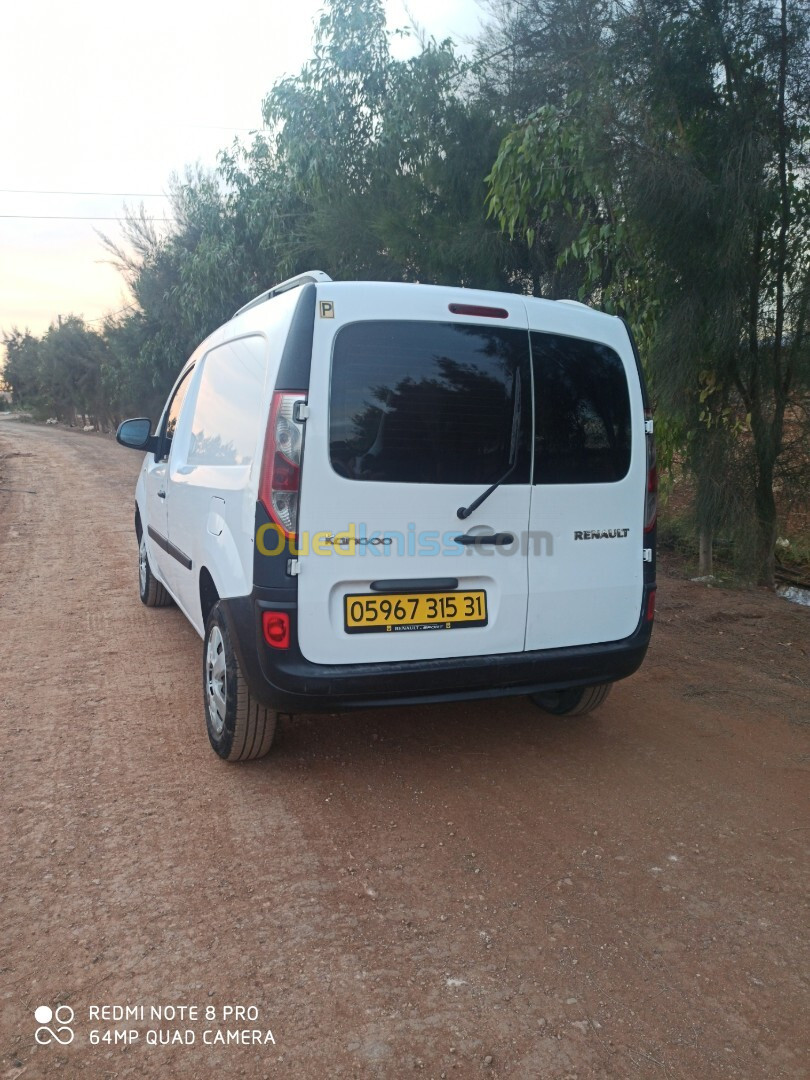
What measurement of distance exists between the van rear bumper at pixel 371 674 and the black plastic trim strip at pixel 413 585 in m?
0.30

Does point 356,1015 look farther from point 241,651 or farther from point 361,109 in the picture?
point 361,109

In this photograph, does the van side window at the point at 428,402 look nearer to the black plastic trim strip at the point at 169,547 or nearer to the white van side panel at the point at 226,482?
the white van side panel at the point at 226,482

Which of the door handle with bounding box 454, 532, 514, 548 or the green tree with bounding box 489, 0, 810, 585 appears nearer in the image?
the door handle with bounding box 454, 532, 514, 548

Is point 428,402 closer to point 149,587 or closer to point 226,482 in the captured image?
point 226,482

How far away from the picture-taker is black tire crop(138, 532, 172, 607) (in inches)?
255

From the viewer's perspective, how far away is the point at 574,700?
14.1ft

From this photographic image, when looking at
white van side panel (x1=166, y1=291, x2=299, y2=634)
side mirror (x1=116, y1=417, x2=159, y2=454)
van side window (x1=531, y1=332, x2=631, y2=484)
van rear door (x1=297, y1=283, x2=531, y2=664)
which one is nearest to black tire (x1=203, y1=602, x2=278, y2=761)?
white van side panel (x1=166, y1=291, x2=299, y2=634)

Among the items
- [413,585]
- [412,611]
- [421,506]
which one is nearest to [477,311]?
[421,506]

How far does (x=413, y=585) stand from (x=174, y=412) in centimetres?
302

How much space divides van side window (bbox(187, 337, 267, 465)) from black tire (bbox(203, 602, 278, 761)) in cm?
75

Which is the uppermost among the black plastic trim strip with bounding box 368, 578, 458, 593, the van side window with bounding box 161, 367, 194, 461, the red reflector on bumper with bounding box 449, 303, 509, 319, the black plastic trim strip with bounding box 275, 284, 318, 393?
the red reflector on bumper with bounding box 449, 303, 509, 319

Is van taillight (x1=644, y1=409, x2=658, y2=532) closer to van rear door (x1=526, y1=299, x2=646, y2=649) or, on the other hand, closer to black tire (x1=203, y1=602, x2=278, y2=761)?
van rear door (x1=526, y1=299, x2=646, y2=649)

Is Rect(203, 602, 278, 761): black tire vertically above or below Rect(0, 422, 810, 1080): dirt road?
above

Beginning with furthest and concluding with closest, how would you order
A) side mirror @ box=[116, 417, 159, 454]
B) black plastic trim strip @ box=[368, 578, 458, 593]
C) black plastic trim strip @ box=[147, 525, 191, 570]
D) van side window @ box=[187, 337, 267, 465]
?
side mirror @ box=[116, 417, 159, 454] < black plastic trim strip @ box=[147, 525, 191, 570] < van side window @ box=[187, 337, 267, 465] < black plastic trim strip @ box=[368, 578, 458, 593]
